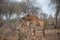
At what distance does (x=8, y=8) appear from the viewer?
10.0 ft

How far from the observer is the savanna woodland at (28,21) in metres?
3.01

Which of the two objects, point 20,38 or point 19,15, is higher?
point 19,15

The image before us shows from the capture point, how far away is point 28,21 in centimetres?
306

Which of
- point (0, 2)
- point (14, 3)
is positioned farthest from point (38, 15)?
point (0, 2)

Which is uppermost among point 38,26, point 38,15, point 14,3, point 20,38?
point 14,3

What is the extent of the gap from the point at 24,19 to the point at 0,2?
0.63m

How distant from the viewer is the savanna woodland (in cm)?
301

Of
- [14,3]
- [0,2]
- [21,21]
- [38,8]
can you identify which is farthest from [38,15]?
[0,2]

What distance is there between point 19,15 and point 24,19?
0.45 ft

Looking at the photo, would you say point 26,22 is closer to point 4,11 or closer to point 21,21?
point 21,21

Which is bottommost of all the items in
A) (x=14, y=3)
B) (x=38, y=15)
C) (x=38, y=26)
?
(x=38, y=26)

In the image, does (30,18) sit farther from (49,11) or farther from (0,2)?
(0,2)

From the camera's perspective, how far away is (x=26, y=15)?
3.05 m

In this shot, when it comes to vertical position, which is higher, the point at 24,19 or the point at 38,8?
the point at 38,8
